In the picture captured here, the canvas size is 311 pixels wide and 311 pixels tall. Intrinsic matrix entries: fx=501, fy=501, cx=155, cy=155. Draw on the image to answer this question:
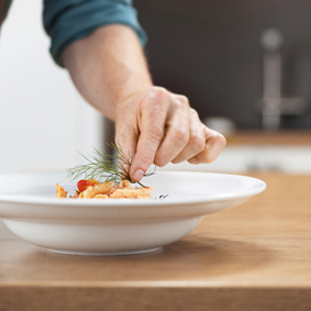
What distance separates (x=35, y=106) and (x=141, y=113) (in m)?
2.61

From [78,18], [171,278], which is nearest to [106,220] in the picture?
[171,278]

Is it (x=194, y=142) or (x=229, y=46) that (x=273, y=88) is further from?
(x=194, y=142)

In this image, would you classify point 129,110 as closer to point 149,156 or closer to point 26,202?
point 149,156

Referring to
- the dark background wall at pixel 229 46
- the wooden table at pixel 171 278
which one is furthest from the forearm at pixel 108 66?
the dark background wall at pixel 229 46

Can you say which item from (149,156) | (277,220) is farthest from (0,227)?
(277,220)

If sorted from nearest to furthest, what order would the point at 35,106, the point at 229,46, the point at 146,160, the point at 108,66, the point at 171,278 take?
the point at 171,278 < the point at 146,160 < the point at 108,66 < the point at 35,106 < the point at 229,46

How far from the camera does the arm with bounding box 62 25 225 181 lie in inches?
30.2

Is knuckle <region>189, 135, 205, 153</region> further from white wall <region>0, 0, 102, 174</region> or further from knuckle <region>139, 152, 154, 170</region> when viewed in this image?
white wall <region>0, 0, 102, 174</region>

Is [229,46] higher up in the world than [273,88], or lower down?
higher up

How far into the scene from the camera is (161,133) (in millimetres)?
771

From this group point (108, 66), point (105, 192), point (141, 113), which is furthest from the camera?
point (108, 66)

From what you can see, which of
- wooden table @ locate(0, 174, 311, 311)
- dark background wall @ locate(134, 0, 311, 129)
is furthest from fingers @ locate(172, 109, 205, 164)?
dark background wall @ locate(134, 0, 311, 129)

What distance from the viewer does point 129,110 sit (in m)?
0.88

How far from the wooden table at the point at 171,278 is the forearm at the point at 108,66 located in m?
0.56
